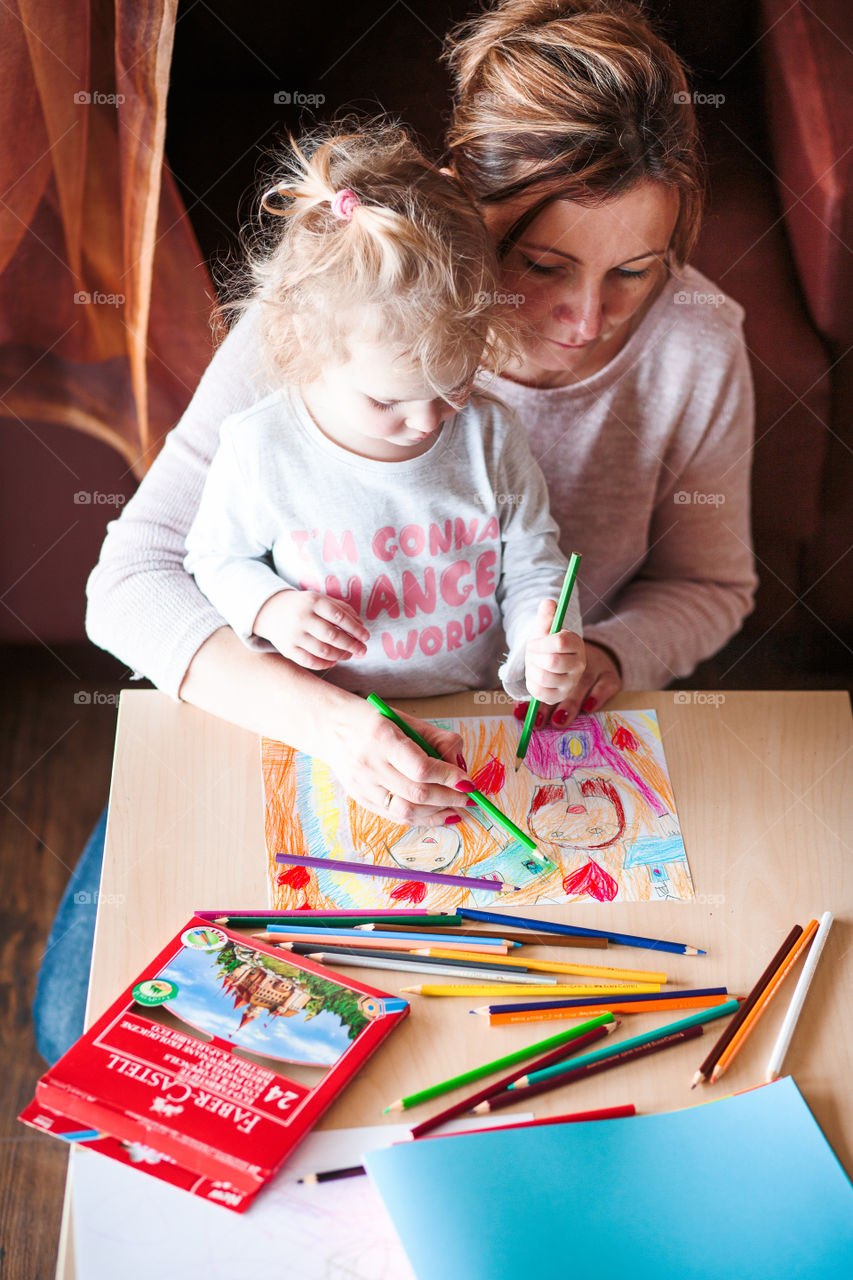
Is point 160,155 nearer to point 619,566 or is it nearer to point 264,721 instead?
point 264,721

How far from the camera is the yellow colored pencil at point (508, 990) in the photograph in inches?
33.7

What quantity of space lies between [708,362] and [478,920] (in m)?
0.72

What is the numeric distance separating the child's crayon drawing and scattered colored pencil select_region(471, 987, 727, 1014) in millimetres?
95

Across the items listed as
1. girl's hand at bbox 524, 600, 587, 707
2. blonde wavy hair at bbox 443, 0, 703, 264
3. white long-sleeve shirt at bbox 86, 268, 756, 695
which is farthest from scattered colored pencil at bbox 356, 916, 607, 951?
blonde wavy hair at bbox 443, 0, 703, 264

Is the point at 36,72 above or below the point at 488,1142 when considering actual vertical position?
above

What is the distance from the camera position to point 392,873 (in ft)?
3.11

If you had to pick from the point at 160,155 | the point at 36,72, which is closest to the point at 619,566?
the point at 160,155

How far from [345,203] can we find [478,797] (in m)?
0.53

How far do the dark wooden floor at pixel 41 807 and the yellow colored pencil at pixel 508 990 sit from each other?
2.22 feet

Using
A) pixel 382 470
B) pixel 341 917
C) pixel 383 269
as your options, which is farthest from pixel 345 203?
pixel 341 917

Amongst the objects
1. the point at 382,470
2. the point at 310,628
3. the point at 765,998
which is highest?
the point at 382,470

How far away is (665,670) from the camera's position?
139 cm

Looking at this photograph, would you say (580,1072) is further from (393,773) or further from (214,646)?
(214,646)

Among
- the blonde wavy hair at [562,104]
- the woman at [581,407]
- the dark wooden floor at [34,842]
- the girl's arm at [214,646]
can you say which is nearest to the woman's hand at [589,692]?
the woman at [581,407]
